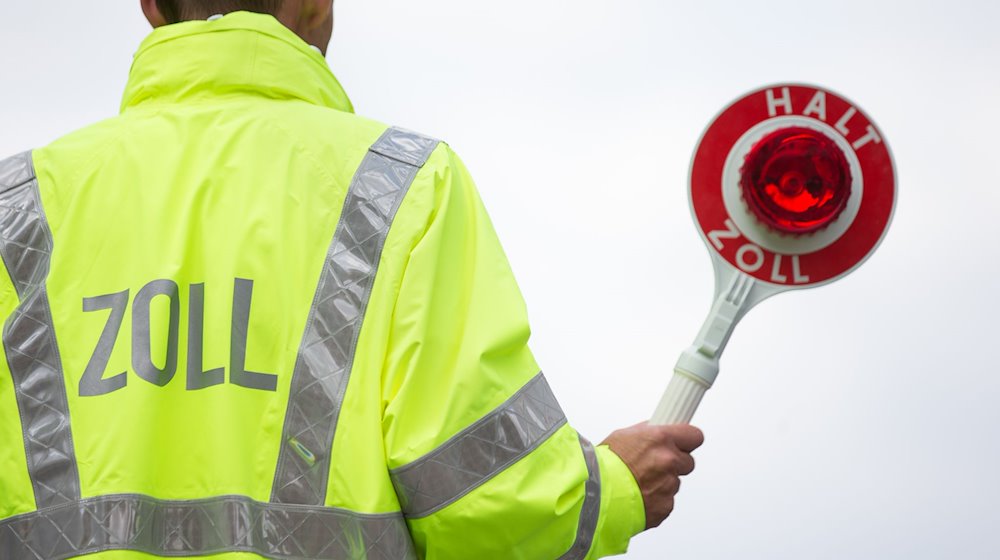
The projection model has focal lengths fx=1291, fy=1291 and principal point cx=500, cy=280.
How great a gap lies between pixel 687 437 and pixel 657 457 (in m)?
0.08

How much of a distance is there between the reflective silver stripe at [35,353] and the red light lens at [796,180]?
4.50ft

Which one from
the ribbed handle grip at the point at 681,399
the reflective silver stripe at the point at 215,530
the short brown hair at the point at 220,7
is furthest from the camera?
the ribbed handle grip at the point at 681,399

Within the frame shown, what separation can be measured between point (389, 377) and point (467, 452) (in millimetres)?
188

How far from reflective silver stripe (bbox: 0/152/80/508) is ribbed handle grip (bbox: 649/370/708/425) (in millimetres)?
1143

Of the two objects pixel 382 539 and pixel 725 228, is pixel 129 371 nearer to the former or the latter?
pixel 382 539

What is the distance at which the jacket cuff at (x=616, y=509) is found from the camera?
2.45 m

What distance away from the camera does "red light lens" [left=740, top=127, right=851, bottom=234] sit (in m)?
2.61

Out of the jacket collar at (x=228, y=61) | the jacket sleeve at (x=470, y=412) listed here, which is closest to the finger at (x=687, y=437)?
the jacket sleeve at (x=470, y=412)

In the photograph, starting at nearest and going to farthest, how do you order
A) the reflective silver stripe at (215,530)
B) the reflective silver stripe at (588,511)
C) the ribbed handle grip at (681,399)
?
the reflective silver stripe at (215,530) < the reflective silver stripe at (588,511) < the ribbed handle grip at (681,399)

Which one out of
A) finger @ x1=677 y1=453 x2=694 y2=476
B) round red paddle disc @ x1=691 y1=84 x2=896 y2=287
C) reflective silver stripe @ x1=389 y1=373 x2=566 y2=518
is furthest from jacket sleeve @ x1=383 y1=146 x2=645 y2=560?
round red paddle disc @ x1=691 y1=84 x2=896 y2=287

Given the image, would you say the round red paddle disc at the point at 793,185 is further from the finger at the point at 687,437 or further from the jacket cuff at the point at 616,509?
the jacket cuff at the point at 616,509

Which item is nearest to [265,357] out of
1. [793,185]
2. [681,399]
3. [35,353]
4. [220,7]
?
[35,353]

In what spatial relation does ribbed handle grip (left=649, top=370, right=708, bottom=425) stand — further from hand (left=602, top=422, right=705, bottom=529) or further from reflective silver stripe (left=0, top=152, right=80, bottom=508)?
reflective silver stripe (left=0, top=152, right=80, bottom=508)

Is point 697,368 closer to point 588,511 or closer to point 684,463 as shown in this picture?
point 684,463
